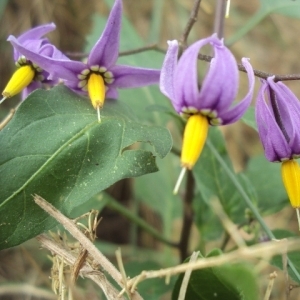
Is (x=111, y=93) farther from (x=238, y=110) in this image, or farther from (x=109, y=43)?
(x=238, y=110)

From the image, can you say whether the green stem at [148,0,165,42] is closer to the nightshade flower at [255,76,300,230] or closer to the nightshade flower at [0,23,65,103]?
the nightshade flower at [0,23,65,103]

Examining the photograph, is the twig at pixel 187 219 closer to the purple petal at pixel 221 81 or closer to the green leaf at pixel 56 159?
the green leaf at pixel 56 159

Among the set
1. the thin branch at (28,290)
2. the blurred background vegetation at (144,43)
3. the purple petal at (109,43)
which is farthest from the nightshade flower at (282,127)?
the blurred background vegetation at (144,43)

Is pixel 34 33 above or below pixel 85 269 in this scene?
above

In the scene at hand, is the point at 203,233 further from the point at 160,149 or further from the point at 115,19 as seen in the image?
the point at 115,19

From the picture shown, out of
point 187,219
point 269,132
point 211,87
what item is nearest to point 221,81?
point 211,87

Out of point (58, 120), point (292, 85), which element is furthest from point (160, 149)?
point (292, 85)

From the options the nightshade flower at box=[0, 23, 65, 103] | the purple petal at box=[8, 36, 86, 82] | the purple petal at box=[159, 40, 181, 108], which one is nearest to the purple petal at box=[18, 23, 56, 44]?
the nightshade flower at box=[0, 23, 65, 103]
